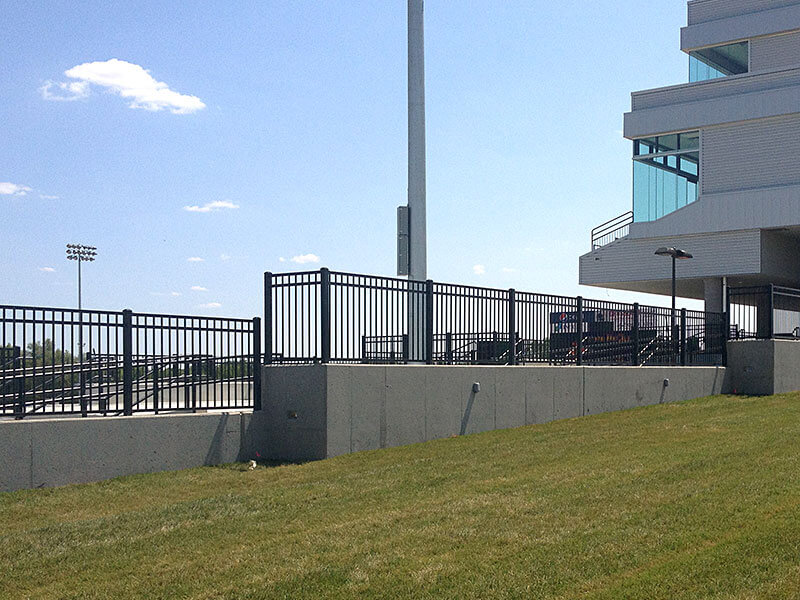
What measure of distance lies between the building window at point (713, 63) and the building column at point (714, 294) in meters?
11.0

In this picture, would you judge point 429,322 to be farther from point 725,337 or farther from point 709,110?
point 709,110

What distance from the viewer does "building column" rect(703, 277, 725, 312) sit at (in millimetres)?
39438

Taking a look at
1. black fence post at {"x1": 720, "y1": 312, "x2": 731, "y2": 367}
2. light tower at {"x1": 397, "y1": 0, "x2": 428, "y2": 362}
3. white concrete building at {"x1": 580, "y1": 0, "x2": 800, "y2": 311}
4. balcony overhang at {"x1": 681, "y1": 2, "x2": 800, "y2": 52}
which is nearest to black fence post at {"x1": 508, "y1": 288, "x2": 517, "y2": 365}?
light tower at {"x1": 397, "y1": 0, "x2": 428, "y2": 362}

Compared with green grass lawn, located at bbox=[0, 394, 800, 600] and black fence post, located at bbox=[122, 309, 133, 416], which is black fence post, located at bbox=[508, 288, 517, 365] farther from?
black fence post, located at bbox=[122, 309, 133, 416]

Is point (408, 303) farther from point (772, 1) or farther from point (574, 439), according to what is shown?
point (772, 1)

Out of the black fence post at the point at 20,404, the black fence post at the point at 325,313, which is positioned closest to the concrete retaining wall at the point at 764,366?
the black fence post at the point at 325,313

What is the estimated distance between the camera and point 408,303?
15719 millimetres

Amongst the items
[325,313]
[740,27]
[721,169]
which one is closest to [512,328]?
[325,313]

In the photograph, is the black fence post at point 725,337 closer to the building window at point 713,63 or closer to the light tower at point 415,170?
the light tower at point 415,170

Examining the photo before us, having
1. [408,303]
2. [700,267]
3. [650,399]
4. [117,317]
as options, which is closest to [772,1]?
[700,267]

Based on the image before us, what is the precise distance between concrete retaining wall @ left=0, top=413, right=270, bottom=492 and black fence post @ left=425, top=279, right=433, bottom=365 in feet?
10.1

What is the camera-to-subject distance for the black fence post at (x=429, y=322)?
52.0 ft

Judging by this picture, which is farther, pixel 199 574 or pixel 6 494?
pixel 6 494

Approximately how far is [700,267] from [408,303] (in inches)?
1023
